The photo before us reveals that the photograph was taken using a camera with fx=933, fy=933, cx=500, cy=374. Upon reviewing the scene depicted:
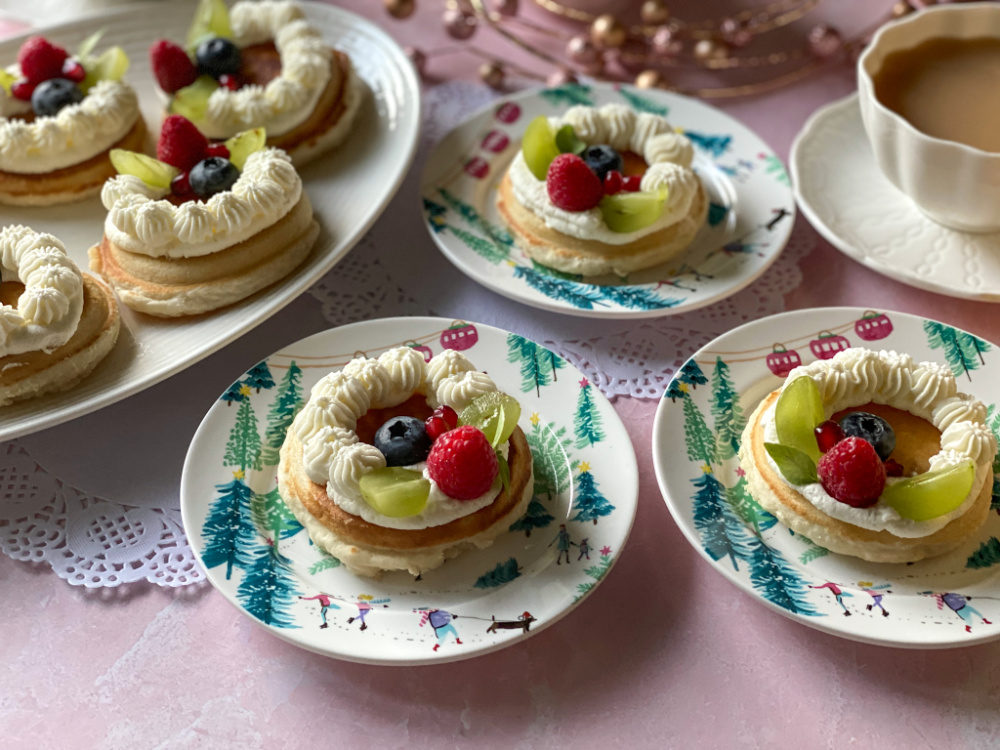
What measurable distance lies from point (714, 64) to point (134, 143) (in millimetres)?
1676

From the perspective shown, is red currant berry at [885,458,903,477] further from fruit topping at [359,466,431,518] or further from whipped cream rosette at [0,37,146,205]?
whipped cream rosette at [0,37,146,205]

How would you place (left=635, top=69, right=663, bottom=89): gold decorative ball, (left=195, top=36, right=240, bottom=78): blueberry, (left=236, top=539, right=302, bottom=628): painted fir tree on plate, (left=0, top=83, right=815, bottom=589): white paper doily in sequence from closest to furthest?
(left=236, top=539, right=302, bottom=628): painted fir tree on plate
(left=0, top=83, right=815, bottom=589): white paper doily
(left=195, top=36, right=240, bottom=78): blueberry
(left=635, top=69, right=663, bottom=89): gold decorative ball

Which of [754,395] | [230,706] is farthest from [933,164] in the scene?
[230,706]

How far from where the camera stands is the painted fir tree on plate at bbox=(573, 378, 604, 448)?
5.75 ft

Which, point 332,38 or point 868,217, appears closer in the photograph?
point 868,217

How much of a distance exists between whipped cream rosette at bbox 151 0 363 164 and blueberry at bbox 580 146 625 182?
680 mm

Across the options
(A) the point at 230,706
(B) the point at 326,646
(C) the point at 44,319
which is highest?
(C) the point at 44,319

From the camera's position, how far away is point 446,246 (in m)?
2.11

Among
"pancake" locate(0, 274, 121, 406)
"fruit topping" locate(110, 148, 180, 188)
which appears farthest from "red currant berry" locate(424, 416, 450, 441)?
"fruit topping" locate(110, 148, 180, 188)

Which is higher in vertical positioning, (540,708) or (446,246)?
(446,246)

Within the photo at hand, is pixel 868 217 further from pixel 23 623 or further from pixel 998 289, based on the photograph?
pixel 23 623

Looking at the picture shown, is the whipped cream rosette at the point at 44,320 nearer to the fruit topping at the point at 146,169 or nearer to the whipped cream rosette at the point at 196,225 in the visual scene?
the whipped cream rosette at the point at 196,225

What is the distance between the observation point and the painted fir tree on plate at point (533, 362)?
1.85 m

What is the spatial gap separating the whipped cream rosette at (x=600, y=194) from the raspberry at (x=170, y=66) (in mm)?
883
